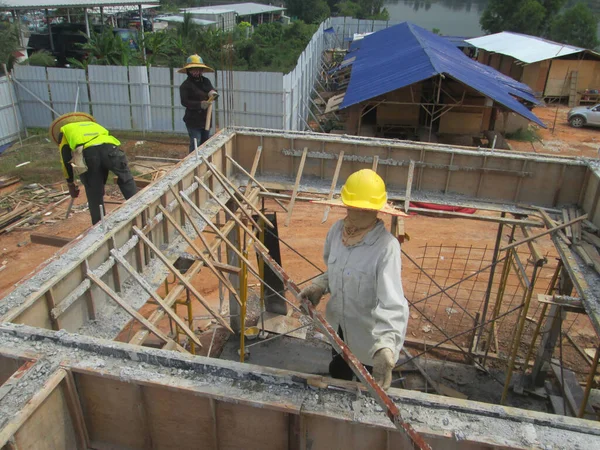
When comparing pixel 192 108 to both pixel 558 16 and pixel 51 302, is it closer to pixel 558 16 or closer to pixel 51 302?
pixel 51 302

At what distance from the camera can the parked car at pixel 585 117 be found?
24.1m

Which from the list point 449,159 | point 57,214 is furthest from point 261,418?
point 57,214

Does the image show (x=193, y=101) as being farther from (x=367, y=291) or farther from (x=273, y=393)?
(x=273, y=393)

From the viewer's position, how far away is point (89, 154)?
21.6 ft

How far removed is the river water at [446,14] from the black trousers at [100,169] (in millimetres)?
79499

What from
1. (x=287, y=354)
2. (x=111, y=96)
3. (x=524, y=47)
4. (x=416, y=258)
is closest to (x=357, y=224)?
(x=287, y=354)

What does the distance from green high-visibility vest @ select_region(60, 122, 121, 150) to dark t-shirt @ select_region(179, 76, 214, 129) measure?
124 inches

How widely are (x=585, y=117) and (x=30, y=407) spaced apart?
27.3m

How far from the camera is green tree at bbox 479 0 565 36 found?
43438 mm

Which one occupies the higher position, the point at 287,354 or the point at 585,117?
the point at 585,117

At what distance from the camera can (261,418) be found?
3539 mm

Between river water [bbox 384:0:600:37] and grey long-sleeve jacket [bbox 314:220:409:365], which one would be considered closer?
grey long-sleeve jacket [bbox 314:220:409:365]

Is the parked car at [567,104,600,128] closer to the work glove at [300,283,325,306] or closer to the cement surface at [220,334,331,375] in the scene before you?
the cement surface at [220,334,331,375]

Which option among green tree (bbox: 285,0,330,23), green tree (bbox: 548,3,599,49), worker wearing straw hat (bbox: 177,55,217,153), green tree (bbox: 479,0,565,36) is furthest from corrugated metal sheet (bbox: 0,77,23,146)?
green tree (bbox: 285,0,330,23)
